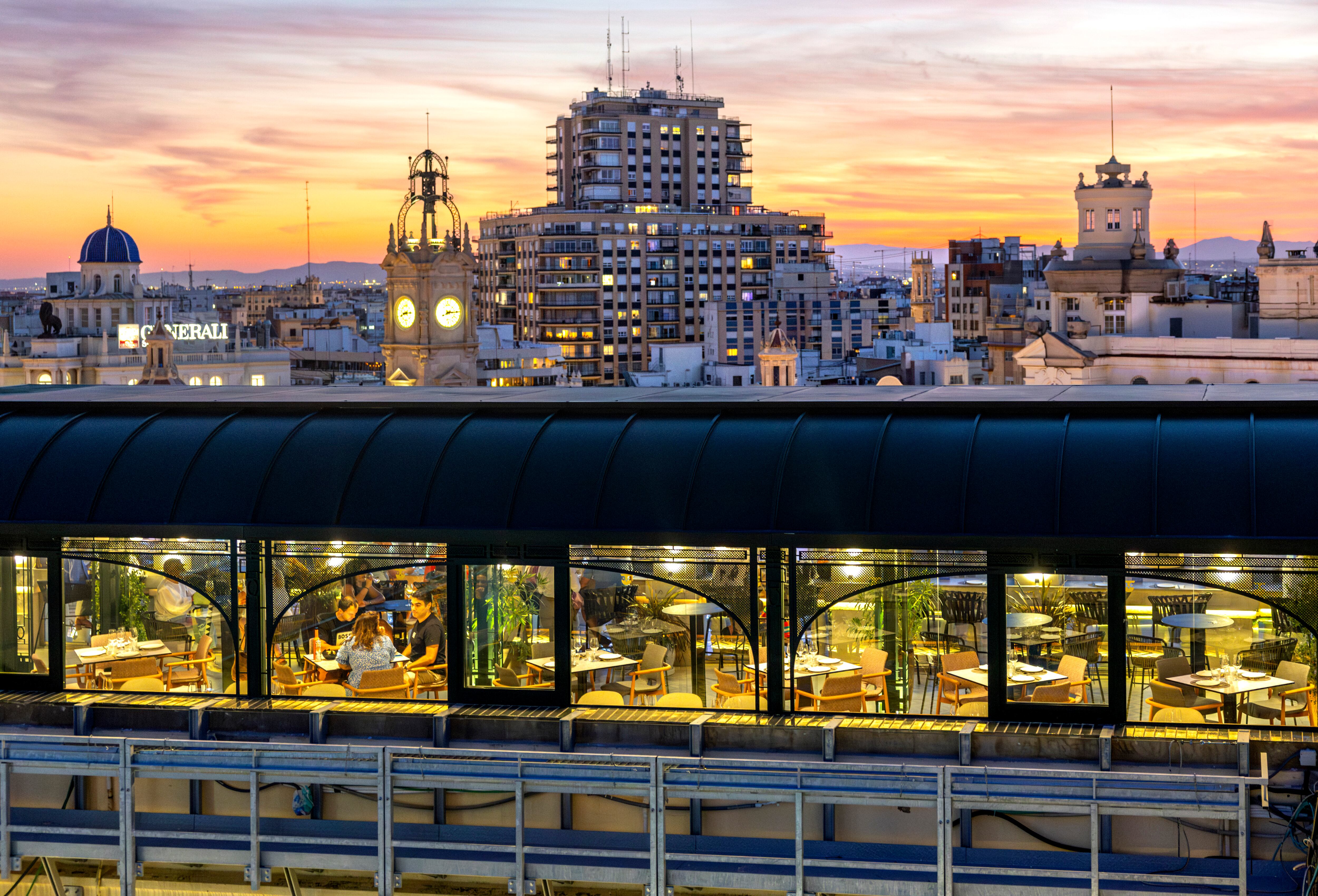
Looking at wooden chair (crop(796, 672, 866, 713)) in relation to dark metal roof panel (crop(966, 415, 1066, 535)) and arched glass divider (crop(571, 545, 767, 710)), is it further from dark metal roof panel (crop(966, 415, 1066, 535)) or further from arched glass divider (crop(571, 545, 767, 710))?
dark metal roof panel (crop(966, 415, 1066, 535))

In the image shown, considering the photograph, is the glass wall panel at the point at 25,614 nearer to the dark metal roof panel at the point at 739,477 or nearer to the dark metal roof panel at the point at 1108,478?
the dark metal roof panel at the point at 739,477

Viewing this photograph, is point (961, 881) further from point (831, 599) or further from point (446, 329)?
point (446, 329)

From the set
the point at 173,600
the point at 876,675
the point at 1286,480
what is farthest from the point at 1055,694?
the point at 173,600

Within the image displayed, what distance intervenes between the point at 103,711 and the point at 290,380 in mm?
147714

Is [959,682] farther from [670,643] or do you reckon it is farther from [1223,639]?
[670,643]

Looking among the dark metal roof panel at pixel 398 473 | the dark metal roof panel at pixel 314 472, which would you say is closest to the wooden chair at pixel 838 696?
the dark metal roof panel at pixel 398 473

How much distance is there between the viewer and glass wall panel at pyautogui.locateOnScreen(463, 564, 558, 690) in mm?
19797

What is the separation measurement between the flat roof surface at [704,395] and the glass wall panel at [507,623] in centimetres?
280

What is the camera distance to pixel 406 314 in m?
114

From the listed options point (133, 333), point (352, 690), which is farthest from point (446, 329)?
point (352, 690)

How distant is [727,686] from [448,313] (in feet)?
317

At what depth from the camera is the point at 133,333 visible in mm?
151000

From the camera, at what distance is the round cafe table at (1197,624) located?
17.8m

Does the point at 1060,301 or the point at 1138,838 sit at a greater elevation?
the point at 1060,301
